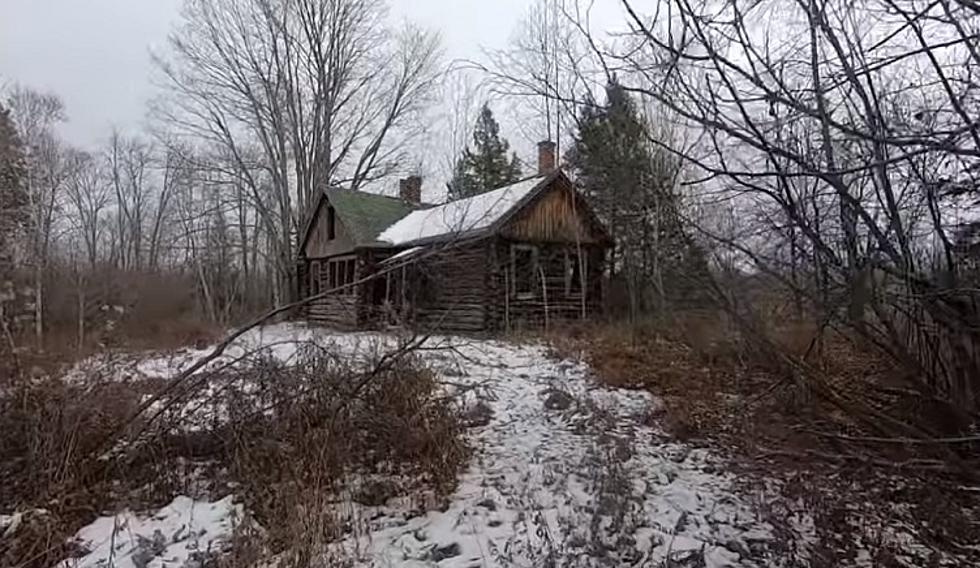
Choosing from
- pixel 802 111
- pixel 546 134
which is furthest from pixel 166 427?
pixel 546 134

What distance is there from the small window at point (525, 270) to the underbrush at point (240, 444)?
10.6 m

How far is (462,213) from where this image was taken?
1468cm

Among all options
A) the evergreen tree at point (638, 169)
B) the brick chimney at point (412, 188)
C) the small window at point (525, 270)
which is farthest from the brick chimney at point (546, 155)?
the evergreen tree at point (638, 169)

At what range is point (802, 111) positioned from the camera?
2.86 metres

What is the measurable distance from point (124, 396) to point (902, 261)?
553 cm

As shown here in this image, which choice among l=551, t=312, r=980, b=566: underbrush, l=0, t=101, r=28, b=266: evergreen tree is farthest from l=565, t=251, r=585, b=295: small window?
l=0, t=101, r=28, b=266: evergreen tree

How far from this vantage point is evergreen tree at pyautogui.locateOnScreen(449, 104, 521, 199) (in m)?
28.9

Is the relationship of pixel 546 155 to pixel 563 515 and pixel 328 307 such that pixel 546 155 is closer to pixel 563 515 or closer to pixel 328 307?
pixel 328 307

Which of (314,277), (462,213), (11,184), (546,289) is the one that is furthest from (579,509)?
(314,277)

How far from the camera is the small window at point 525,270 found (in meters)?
16.7

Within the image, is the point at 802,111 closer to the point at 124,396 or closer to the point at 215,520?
the point at 215,520

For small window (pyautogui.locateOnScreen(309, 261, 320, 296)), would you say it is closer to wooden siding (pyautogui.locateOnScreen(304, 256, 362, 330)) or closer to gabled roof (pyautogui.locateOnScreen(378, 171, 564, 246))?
wooden siding (pyautogui.locateOnScreen(304, 256, 362, 330))

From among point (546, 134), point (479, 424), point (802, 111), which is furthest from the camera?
point (546, 134)

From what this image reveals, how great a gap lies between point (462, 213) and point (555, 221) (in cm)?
331
